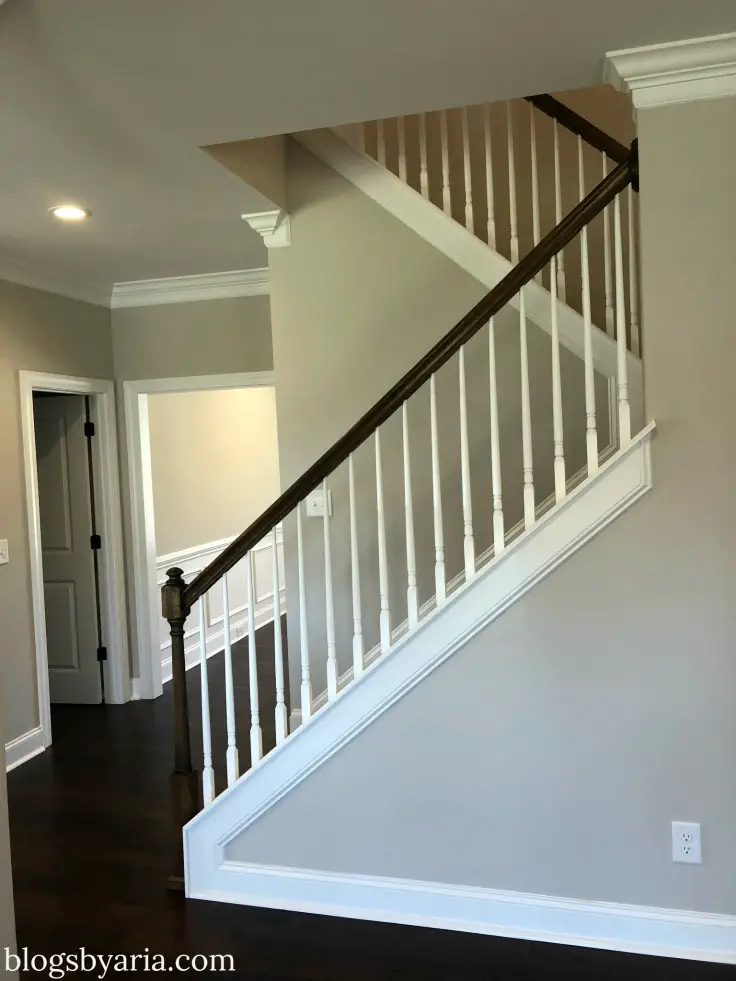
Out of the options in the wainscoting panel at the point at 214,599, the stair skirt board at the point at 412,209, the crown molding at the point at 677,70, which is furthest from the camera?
the wainscoting panel at the point at 214,599

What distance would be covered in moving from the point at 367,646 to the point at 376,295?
1.57 m

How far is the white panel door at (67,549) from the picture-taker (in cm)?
477

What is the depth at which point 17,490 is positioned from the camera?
4.03 metres

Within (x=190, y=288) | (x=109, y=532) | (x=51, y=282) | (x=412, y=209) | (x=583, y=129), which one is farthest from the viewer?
(x=109, y=532)

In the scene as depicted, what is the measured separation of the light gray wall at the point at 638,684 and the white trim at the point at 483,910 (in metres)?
0.05

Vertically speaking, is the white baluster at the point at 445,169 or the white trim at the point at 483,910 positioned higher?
the white baluster at the point at 445,169

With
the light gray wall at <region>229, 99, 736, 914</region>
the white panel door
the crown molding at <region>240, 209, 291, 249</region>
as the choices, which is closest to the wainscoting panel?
the white panel door

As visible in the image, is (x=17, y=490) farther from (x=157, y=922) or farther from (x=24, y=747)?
(x=157, y=922)

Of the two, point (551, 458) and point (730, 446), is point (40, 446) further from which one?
point (730, 446)

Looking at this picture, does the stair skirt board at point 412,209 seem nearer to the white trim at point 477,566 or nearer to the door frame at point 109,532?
Result: the white trim at point 477,566

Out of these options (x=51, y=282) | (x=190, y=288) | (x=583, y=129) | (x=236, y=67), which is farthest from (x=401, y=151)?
(x=51, y=282)

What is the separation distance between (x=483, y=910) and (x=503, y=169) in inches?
123

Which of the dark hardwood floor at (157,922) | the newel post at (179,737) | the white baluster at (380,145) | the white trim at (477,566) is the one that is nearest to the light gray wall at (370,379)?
the white baluster at (380,145)

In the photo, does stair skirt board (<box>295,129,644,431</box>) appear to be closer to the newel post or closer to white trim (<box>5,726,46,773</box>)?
the newel post
